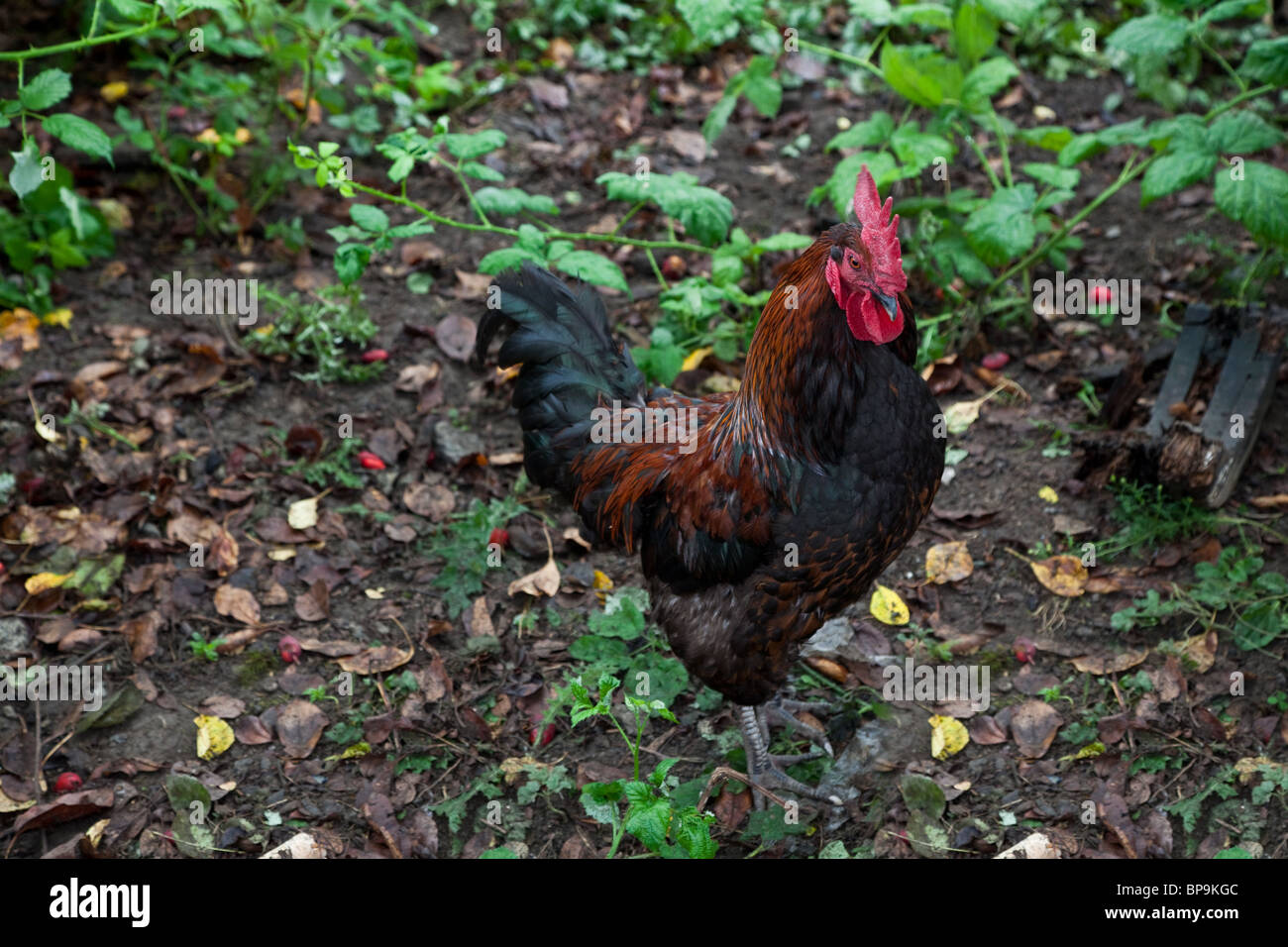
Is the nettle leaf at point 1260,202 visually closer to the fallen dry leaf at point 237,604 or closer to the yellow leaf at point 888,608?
the yellow leaf at point 888,608

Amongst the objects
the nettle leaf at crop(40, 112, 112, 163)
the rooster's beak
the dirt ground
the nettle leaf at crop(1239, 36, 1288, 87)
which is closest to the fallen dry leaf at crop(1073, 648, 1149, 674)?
the dirt ground

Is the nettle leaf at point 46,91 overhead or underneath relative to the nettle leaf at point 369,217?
overhead

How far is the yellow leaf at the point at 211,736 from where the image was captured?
4211mm

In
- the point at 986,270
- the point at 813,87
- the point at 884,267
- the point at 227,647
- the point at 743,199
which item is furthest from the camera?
the point at 813,87

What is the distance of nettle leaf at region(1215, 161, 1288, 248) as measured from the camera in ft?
15.3

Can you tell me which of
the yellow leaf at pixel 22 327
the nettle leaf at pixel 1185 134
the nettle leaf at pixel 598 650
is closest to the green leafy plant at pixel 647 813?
the nettle leaf at pixel 598 650

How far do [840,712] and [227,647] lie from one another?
2526 millimetres

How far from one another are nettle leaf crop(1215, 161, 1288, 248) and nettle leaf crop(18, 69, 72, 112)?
4.84 m

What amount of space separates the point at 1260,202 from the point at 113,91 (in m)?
6.42

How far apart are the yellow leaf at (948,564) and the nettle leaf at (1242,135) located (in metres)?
2.07

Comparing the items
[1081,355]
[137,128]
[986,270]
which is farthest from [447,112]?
[1081,355]

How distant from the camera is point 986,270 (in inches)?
216

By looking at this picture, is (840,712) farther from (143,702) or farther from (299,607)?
(143,702)

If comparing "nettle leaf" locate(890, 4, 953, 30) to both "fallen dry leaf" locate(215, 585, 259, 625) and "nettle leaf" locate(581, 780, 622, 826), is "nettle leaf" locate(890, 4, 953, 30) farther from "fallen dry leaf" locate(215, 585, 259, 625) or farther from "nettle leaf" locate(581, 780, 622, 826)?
"fallen dry leaf" locate(215, 585, 259, 625)
